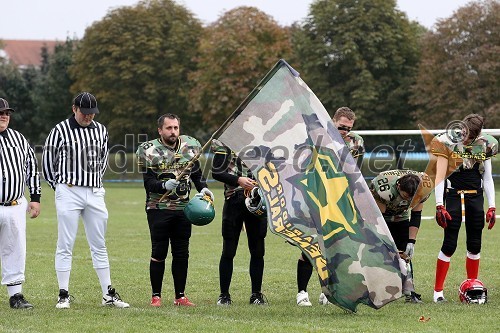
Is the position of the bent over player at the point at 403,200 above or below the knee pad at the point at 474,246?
above

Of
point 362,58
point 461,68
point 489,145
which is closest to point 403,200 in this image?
point 489,145

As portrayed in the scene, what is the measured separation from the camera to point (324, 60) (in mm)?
43375

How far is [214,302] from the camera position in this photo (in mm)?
9516

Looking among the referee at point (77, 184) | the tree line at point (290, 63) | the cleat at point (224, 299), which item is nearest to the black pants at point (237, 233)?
the cleat at point (224, 299)

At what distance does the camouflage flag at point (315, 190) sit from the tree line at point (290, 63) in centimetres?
2989

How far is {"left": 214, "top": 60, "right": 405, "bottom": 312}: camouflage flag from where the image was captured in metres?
8.05

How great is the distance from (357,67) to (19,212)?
34.2 metres

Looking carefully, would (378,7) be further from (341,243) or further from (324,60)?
(341,243)

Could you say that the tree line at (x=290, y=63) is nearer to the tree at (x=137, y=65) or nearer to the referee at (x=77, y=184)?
the tree at (x=137, y=65)

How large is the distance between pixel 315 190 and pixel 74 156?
7.54 feet

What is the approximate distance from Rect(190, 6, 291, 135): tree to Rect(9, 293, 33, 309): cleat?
35.3 meters

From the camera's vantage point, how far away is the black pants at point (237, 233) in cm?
939

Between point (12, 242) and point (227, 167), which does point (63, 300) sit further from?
point (227, 167)

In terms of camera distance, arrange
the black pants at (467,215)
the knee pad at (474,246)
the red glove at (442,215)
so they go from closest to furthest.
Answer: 1. the red glove at (442,215)
2. the black pants at (467,215)
3. the knee pad at (474,246)
